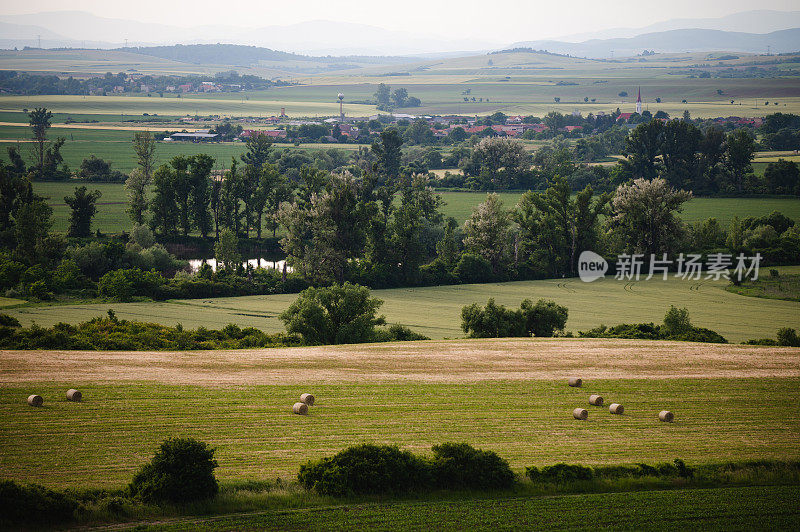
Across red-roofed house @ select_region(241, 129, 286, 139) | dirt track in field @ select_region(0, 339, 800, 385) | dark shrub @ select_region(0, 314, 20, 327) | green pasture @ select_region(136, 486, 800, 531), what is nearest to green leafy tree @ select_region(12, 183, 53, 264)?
dark shrub @ select_region(0, 314, 20, 327)

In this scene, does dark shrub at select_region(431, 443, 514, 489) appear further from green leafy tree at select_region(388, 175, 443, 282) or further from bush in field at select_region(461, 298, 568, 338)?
green leafy tree at select_region(388, 175, 443, 282)

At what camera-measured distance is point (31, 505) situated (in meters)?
17.7

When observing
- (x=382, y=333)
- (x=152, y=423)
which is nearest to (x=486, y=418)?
(x=152, y=423)

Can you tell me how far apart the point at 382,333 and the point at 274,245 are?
4381cm

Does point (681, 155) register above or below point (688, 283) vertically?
above

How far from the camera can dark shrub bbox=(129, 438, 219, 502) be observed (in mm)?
19469

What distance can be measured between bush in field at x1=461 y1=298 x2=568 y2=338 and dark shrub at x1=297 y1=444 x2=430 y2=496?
1013 inches

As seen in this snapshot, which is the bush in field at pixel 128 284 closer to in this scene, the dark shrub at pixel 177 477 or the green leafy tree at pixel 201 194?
the green leafy tree at pixel 201 194

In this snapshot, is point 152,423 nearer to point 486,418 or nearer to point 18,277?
point 486,418

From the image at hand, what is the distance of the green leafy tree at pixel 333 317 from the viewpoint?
44906mm

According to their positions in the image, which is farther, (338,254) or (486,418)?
(338,254)

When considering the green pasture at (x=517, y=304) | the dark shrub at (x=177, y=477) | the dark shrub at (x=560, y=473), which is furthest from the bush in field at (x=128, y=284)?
the dark shrub at (x=560, y=473)

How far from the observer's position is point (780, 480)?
23.1 metres

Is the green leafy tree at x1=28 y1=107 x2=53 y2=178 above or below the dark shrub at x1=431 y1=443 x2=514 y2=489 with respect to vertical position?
above
